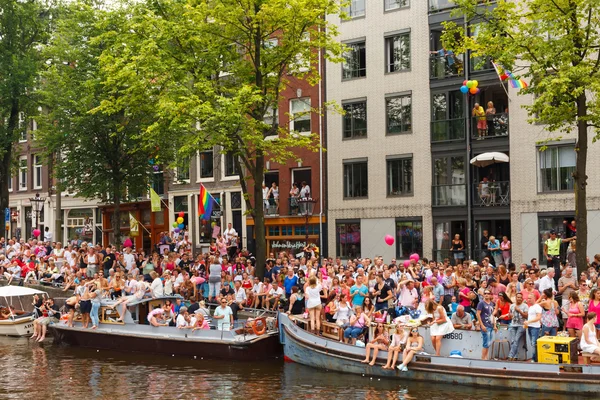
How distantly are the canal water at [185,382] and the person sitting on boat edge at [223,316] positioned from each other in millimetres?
1272

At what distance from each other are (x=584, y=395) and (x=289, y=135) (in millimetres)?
17940

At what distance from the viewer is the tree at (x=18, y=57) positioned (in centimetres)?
4797

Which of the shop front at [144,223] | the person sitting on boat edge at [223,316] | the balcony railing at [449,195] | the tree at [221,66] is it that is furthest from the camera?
the shop front at [144,223]

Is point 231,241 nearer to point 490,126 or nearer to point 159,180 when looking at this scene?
point 159,180

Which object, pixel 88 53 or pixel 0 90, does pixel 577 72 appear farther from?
pixel 0 90

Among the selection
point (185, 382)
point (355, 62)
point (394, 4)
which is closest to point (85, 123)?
point (355, 62)

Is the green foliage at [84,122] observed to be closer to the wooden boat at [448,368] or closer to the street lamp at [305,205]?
the street lamp at [305,205]

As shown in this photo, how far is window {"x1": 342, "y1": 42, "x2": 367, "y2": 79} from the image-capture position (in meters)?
42.7

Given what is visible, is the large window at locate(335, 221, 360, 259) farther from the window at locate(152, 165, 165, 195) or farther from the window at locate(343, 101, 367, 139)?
the window at locate(152, 165, 165, 195)

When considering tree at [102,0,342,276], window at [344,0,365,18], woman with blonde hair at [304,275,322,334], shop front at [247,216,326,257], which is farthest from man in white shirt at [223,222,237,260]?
woman with blonde hair at [304,275,322,334]

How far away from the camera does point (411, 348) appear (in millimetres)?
22125

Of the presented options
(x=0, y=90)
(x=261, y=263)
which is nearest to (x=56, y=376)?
(x=261, y=263)

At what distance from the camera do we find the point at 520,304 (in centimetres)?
2122

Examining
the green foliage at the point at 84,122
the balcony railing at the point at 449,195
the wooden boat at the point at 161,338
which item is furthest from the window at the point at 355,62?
the wooden boat at the point at 161,338
